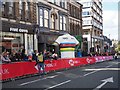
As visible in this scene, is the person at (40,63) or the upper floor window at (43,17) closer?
the person at (40,63)

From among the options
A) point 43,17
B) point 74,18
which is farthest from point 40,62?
point 74,18

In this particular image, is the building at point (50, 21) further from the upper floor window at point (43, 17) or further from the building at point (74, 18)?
the building at point (74, 18)

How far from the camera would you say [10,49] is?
32.9m

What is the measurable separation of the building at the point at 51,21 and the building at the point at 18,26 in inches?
97.5

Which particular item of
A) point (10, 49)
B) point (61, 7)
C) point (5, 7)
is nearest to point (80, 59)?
point (10, 49)

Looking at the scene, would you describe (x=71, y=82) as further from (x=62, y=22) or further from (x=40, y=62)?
(x=62, y=22)

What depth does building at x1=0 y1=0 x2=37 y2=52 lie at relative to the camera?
31344mm

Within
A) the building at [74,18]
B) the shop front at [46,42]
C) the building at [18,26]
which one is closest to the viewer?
the building at [18,26]

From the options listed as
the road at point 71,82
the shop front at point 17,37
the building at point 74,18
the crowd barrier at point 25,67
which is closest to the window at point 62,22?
the building at point 74,18

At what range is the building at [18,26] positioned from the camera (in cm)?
3134

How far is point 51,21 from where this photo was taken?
44281mm

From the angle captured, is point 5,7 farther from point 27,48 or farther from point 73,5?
point 73,5

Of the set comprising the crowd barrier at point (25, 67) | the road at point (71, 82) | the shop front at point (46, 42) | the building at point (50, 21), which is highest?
the building at point (50, 21)

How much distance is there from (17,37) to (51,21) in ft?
35.5
